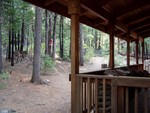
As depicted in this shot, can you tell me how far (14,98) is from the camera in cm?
945

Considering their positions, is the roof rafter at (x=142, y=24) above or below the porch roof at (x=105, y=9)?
above

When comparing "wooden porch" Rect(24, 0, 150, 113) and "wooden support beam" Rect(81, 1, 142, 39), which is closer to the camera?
"wooden porch" Rect(24, 0, 150, 113)

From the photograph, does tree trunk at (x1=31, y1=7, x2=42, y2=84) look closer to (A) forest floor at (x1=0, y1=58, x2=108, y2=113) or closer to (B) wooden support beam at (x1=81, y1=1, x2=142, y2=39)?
(A) forest floor at (x1=0, y1=58, x2=108, y2=113)

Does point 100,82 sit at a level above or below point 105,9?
below

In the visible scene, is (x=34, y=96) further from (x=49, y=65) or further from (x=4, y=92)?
(x=49, y=65)

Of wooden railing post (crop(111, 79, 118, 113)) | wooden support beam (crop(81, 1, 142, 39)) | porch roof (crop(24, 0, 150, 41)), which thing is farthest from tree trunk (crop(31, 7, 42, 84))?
wooden railing post (crop(111, 79, 118, 113))

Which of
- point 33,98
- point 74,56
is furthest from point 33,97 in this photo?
point 74,56

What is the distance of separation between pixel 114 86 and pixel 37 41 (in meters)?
9.02

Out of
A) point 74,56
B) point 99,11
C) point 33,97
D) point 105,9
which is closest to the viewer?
point 74,56

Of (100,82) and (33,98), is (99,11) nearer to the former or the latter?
(100,82)

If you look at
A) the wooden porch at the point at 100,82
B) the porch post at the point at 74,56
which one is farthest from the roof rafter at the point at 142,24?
the porch post at the point at 74,56

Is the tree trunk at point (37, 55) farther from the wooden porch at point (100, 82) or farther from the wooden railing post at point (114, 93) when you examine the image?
the wooden railing post at point (114, 93)

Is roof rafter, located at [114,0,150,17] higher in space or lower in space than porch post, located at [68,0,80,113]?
higher

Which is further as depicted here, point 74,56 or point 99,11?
point 99,11
